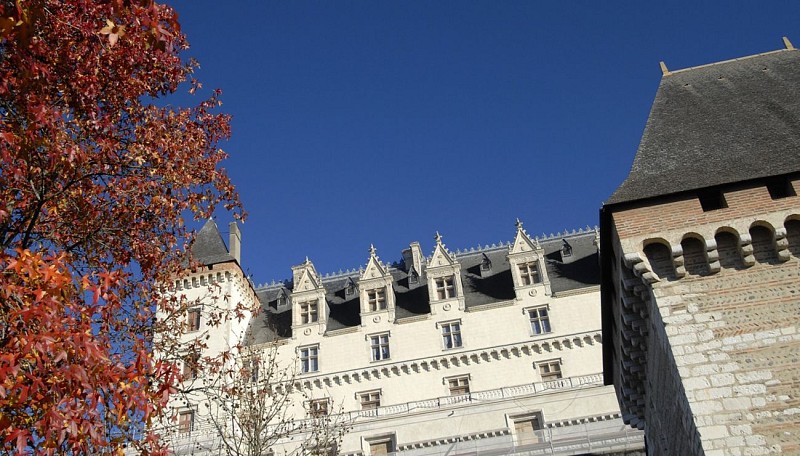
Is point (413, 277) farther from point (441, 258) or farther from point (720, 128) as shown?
point (720, 128)

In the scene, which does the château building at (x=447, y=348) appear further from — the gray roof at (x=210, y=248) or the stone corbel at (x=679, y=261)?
the stone corbel at (x=679, y=261)

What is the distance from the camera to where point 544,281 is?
31.3 metres

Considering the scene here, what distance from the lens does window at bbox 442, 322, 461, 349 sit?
30.9m

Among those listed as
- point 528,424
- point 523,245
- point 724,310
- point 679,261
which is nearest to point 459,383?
point 528,424

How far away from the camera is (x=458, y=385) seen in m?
30.1

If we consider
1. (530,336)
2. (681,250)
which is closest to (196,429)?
(530,336)

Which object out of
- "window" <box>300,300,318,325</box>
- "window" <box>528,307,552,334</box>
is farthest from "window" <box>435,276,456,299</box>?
"window" <box>300,300,318,325</box>

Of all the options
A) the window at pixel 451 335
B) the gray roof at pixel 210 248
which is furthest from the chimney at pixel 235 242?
the window at pixel 451 335

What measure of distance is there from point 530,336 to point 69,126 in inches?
947

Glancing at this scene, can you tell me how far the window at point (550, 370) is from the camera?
29.5 m

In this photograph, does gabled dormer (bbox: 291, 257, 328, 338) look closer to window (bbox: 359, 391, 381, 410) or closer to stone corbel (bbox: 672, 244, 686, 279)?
window (bbox: 359, 391, 381, 410)

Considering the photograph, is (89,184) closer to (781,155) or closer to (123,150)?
(123,150)

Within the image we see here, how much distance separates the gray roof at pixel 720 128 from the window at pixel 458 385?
17041 mm

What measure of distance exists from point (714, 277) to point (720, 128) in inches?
169
